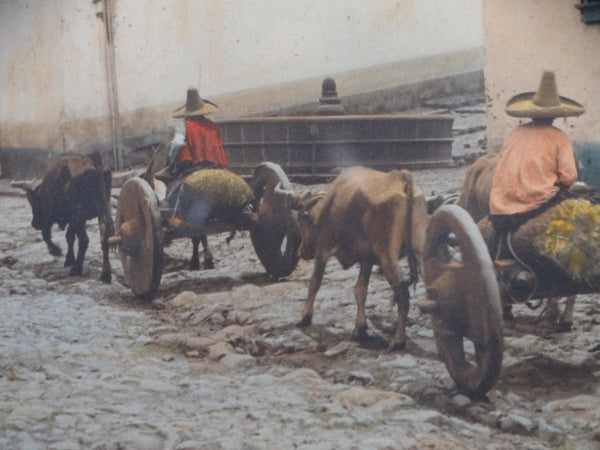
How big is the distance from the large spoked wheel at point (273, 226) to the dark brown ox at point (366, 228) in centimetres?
130

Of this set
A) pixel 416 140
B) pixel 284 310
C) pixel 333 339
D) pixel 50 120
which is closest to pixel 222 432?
pixel 333 339

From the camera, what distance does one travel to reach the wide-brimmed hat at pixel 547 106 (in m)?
5.33

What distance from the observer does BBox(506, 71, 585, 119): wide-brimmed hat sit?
5.33m

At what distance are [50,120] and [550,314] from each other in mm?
11269

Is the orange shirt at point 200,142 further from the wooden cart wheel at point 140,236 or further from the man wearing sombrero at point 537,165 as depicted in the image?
the man wearing sombrero at point 537,165

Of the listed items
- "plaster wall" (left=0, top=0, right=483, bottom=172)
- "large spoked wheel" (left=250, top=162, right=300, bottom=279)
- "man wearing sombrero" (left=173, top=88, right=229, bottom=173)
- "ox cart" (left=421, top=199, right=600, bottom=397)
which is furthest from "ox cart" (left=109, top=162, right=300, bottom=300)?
"plaster wall" (left=0, top=0, right=483, bottom=172)

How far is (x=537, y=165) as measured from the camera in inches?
211

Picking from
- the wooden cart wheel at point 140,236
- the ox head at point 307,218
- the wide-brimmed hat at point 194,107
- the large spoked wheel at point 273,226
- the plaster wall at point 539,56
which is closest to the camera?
the ox head at point 307,218

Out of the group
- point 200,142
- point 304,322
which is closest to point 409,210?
point 304,322

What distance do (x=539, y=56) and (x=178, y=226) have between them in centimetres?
344

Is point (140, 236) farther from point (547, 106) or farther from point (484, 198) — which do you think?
point (547, 106)

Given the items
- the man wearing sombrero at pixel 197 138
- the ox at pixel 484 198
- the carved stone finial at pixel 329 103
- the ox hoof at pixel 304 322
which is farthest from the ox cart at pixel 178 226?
the carved stone finial at pixel 329 103

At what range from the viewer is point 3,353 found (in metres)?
6.18

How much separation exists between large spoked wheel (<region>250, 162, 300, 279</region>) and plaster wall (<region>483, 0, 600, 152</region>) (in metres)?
1.98
